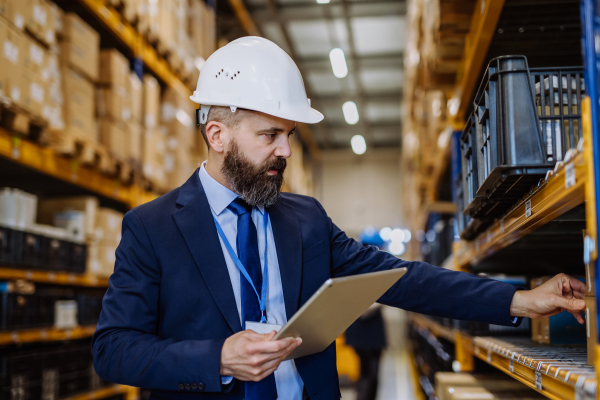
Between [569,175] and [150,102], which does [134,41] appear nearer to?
[150,102]

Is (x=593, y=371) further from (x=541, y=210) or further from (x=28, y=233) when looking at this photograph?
(x=28, y=233)

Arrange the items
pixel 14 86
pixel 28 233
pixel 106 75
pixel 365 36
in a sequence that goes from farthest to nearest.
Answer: pixel 365 36, pixel 106 75, pixel 28 233, pixel 14 86

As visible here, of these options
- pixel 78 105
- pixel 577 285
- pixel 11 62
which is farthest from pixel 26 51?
pixel 577 285

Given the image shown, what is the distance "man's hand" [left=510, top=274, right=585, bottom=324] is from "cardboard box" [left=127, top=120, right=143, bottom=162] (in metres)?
3.27

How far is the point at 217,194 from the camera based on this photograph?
194 cm

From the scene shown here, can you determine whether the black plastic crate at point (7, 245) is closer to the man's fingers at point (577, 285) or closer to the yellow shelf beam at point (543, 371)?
the yellow shelf beam at point (543, 371)

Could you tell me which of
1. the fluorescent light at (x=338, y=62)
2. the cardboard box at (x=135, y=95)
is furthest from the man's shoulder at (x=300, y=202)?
the fluorescent light at (x=338, y=62)

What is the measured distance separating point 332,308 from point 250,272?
390 millimetres

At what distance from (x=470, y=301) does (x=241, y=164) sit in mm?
892

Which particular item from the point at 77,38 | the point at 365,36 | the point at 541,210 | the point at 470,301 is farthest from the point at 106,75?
the point at 365,36

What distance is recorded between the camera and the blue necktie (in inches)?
65.8

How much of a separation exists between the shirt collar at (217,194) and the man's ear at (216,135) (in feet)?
0.37

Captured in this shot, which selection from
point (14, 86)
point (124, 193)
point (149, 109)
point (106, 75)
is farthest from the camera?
point (149, 109)

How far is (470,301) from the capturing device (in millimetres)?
1864
